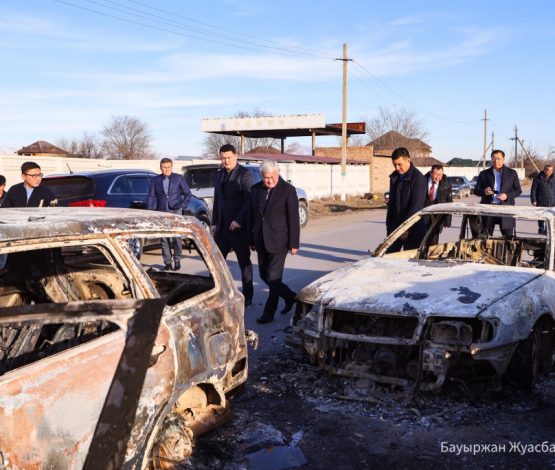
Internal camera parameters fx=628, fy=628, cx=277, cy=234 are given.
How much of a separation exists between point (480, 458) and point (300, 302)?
1932mm

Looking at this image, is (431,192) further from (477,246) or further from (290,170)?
(290,170)

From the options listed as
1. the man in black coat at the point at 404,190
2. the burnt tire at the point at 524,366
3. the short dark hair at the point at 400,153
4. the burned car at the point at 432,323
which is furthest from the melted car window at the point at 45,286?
the short dark hair at the point at 400,153

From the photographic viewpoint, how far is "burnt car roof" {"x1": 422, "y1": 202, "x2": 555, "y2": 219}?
5734 millimetres

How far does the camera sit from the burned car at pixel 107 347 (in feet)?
A: 7.67

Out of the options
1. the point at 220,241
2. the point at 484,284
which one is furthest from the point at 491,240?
the point at 220,241

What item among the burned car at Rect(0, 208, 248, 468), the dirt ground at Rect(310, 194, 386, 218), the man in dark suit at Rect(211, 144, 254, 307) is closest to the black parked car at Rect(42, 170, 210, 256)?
the man in dark suit at Rect(211, 144, 254, 307)

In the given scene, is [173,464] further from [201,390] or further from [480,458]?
[480,458]

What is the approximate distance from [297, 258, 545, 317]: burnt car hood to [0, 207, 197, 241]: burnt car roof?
5.18ft

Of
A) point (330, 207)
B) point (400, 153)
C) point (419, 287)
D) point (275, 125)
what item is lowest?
point (330, 207)

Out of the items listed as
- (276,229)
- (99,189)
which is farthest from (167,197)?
(276,229)

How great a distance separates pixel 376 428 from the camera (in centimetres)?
405

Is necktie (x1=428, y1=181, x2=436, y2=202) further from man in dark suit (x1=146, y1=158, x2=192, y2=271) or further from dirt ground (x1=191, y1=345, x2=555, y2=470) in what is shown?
dirt ground (x1=191, y1=345, x2=555, y2=470)

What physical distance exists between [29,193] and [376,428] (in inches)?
205

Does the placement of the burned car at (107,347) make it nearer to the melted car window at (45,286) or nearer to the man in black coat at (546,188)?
the melted car window at (45,286)
